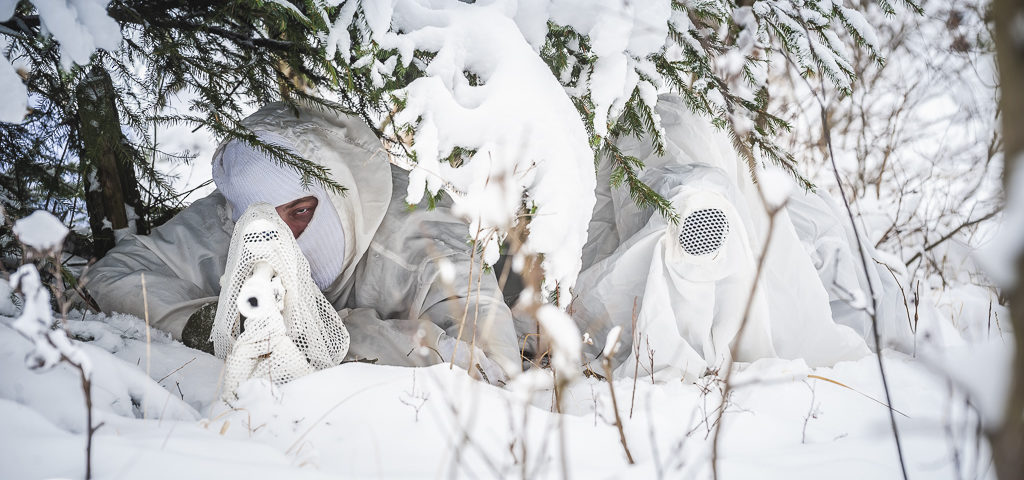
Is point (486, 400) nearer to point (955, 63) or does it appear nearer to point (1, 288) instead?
point (1, 288)

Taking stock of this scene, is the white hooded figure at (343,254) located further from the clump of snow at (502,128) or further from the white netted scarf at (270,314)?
the clump of snow at (502,128)

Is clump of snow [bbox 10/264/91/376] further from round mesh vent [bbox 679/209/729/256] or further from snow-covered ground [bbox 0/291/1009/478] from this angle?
round mesh vent [bbox 679/209/729/256]

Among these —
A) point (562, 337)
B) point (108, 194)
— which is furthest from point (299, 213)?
point (562, 337)

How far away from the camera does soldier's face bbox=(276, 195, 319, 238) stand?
2.43 m

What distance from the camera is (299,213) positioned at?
8.04 feet

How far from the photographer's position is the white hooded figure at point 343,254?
229 cm

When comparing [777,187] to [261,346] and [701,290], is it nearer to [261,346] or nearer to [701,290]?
[261,346]

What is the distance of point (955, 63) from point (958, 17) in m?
1.38

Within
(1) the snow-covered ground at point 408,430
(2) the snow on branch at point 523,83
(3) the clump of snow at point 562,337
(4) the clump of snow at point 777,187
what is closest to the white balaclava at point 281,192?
(2) the snow on branch at point 523,83

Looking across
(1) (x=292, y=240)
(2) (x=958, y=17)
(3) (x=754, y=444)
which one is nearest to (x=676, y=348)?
(3) (x=754, y=444)

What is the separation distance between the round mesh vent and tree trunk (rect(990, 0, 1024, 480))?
179 cm

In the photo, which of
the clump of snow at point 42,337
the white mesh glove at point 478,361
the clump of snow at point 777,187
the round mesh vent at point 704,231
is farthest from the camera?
the round mesh vent at point 704,231

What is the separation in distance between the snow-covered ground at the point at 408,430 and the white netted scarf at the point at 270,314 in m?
0.17

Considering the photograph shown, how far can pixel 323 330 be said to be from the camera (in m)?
2.03
